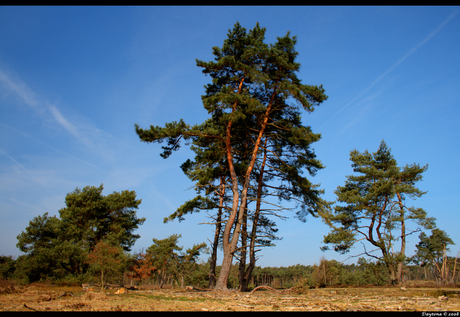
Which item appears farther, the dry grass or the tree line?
the tree line

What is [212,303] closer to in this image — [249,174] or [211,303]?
[211,303]

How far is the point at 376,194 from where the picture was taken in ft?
68.5

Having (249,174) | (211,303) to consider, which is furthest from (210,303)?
(249,174)

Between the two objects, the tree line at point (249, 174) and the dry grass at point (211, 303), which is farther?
the tree line at point (249, 174)

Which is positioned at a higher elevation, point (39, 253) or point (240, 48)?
point (240, 48)

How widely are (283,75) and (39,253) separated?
85.5ft

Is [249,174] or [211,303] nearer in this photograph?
[211,303]

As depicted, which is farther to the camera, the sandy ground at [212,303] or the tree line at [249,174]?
the tree line at [249,174]

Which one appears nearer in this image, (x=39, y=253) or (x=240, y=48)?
(x=240, y=48)

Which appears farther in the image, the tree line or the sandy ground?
the tree line

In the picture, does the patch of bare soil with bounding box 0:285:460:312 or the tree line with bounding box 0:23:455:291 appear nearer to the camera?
the patch of bare soil with bounding box 0:285:460:312
